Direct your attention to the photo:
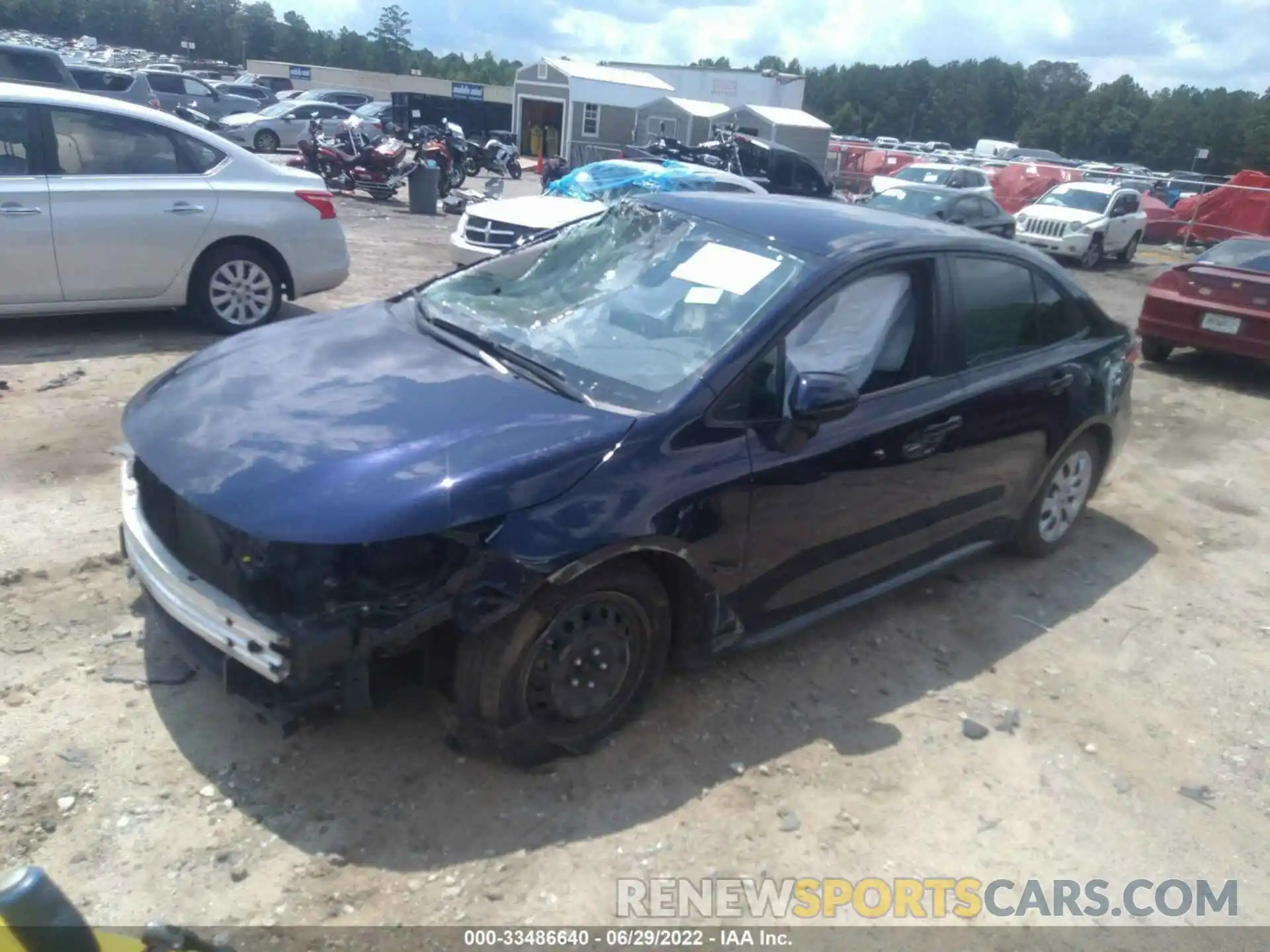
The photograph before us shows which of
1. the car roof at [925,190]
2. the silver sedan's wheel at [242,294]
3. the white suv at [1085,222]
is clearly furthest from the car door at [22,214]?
the white suv at [1085,222]

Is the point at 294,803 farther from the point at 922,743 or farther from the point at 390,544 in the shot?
the point at 922,743

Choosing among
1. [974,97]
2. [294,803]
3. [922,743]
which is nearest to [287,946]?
[294,803]

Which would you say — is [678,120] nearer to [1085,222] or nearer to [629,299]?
[1085,222]

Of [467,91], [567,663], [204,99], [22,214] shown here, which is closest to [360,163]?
[22,214]

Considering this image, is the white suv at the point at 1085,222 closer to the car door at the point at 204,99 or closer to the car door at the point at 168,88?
the car door at the point at 168,88

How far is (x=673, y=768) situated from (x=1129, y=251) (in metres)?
20.6

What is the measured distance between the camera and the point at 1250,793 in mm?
3680

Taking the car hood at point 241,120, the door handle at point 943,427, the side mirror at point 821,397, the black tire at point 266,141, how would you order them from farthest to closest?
the black tire at point 266,141 → the car hood at point 241,120 → the door handle at point 943,427 → the side mirror at point 821,397

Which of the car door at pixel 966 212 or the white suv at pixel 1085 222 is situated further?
the white suv at pixel 1085 222

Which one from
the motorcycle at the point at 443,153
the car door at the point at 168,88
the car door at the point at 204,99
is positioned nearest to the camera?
the motorcycle at the point at 443,153

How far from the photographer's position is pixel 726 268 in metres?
3.82

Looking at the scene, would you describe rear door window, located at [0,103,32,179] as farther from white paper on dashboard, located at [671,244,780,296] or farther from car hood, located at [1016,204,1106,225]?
car hood, located at [1016,204,1106,225]

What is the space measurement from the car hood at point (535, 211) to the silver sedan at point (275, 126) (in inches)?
740

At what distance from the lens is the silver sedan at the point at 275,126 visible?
2745 centimetres
